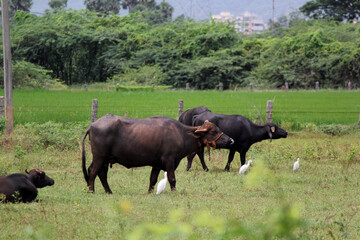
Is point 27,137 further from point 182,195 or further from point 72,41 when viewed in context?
point 72,41

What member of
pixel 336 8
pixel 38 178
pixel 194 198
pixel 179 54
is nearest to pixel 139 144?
pixel 194 198

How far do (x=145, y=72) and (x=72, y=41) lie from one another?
535cm

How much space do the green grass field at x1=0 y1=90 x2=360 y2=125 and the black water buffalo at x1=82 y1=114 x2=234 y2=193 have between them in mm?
9247

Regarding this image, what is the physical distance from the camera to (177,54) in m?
36.8

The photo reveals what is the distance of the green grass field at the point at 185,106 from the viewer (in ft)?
60.6

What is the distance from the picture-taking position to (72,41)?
118ft

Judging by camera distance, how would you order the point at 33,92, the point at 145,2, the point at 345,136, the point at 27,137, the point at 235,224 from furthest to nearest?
the point at 145,2 → the point at 33,92 → the point at 345,136 → the point at 27,137 → the point at 235,224

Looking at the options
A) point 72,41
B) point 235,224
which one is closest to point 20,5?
point 72,41

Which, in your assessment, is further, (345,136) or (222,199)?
(345,136)

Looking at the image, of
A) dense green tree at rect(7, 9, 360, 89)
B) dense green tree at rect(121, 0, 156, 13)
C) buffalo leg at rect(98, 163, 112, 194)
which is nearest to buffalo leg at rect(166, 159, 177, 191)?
buffalo leg at rect(98, 163, 112, 194)

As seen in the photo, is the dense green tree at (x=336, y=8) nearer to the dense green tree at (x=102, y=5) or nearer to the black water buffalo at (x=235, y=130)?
the dense green tree at (x=102, y=5)

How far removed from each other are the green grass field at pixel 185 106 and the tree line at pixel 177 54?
608 cm

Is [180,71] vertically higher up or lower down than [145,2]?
lower down

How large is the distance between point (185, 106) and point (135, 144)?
13778 mm
